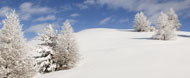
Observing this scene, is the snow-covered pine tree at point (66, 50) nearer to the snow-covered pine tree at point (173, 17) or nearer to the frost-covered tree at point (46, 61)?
the frost-covered tree at point (46, 61)

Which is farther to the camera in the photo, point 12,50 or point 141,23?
point 141,23

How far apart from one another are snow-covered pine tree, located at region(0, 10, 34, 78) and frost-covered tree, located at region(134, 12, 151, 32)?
45334 millimetres

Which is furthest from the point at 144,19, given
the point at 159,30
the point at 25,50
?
the point at 25,50

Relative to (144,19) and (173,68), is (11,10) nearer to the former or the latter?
(173,68)

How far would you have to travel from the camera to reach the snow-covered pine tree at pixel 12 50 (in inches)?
428

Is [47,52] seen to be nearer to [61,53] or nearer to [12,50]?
[61,53]

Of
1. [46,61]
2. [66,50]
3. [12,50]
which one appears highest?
[12,50]

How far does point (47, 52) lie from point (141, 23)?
40626 mm

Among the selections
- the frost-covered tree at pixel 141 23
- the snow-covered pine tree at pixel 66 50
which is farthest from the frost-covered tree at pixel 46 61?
the frost-covered tree at pixel 141 23

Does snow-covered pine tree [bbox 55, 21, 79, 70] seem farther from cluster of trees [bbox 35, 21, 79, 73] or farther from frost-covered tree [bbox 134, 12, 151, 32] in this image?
frost-covered tree [bbox 134, 12, 151, 32]

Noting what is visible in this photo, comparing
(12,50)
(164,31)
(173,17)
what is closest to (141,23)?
(173,17)

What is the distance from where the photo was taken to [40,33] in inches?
723

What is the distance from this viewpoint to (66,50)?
1634 centimetres

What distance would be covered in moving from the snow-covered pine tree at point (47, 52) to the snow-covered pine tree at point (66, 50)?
25.6 inches
